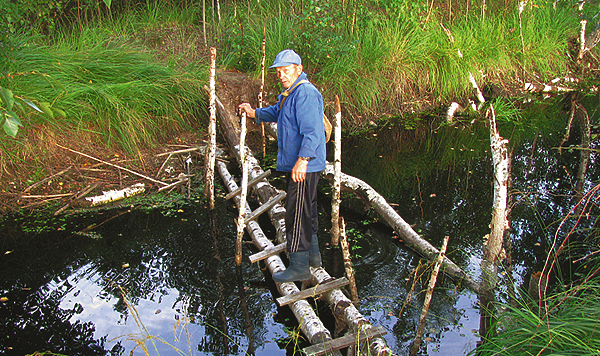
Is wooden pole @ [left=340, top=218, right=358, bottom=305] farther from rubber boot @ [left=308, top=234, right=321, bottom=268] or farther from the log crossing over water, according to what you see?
rubber boot @ [left=308, top=234, right=321, bottom=268]

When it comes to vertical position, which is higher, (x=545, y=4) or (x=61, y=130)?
(x=545, y=4)

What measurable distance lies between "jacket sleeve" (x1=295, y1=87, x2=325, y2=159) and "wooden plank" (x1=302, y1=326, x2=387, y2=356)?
4.54 feet

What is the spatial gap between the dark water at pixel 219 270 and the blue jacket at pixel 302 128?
128 centimetres

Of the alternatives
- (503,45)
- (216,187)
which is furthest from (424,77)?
(216,187)

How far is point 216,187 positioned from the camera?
20.8 ft

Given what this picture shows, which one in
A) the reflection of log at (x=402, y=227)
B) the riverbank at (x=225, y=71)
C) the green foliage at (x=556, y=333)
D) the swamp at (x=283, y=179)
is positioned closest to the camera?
the green foliage at (x=556, y=333)

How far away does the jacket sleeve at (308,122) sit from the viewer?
3422 millimetres

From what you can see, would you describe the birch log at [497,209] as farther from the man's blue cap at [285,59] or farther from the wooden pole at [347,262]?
the man's blue cap at [285,59]

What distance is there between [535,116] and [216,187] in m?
7.06

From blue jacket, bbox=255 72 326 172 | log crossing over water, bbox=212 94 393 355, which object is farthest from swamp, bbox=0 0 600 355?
blue jacket, bbox=255 72 326 172

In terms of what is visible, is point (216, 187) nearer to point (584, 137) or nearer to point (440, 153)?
point (440, 153)

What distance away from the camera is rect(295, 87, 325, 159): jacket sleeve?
3422mm

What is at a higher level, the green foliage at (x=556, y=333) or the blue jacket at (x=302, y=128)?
the blue jacket at (x=302, y=128)

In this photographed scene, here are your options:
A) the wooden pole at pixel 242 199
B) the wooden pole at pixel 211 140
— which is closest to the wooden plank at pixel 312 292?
the wooden pole at pixel 242 199
